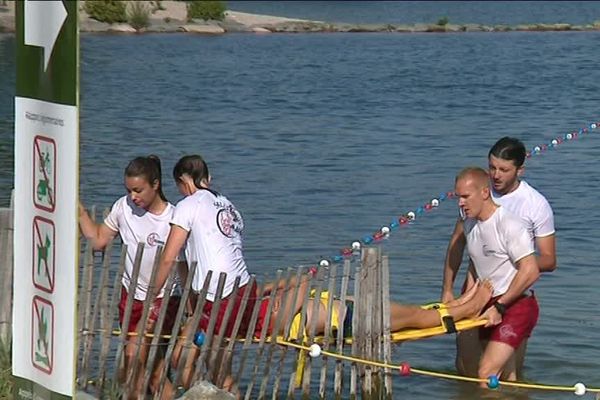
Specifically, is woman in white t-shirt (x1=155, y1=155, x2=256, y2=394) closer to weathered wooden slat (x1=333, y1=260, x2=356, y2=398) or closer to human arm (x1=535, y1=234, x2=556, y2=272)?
weathered wooden slat (x1=333, y1=260, x2=356, y2=398)

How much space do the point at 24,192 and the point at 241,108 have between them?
24.1 m

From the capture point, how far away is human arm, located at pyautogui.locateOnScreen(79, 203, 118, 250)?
26.3 ft

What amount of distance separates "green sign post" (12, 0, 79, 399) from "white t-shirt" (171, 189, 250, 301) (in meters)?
2.40

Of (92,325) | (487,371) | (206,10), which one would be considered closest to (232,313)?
(92,325)

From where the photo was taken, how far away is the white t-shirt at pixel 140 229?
791 cm

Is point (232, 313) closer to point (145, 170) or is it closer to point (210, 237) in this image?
point (210, 237)

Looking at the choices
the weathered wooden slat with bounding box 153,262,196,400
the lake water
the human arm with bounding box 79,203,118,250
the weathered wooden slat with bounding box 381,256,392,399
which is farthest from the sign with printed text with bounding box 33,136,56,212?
the lake water

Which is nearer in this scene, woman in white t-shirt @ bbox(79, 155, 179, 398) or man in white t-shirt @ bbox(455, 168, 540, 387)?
woman in white t-shirt @ bbox(79, 155, 179, 398)

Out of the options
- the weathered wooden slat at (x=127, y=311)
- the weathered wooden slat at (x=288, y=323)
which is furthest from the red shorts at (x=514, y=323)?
the weathered wooden slat at (x=127, y=311)

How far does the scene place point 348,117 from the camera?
27438mm

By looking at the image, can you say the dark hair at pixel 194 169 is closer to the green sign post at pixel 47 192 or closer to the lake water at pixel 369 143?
the lake water at pixel 369 143

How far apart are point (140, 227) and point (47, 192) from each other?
2.94m

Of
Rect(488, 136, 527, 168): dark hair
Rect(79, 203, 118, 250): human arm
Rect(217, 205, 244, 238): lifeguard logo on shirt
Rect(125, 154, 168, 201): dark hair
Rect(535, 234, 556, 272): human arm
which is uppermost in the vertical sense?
Rect(488, 136, 527, 168): dark hair

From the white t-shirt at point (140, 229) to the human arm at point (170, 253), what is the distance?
236mm
